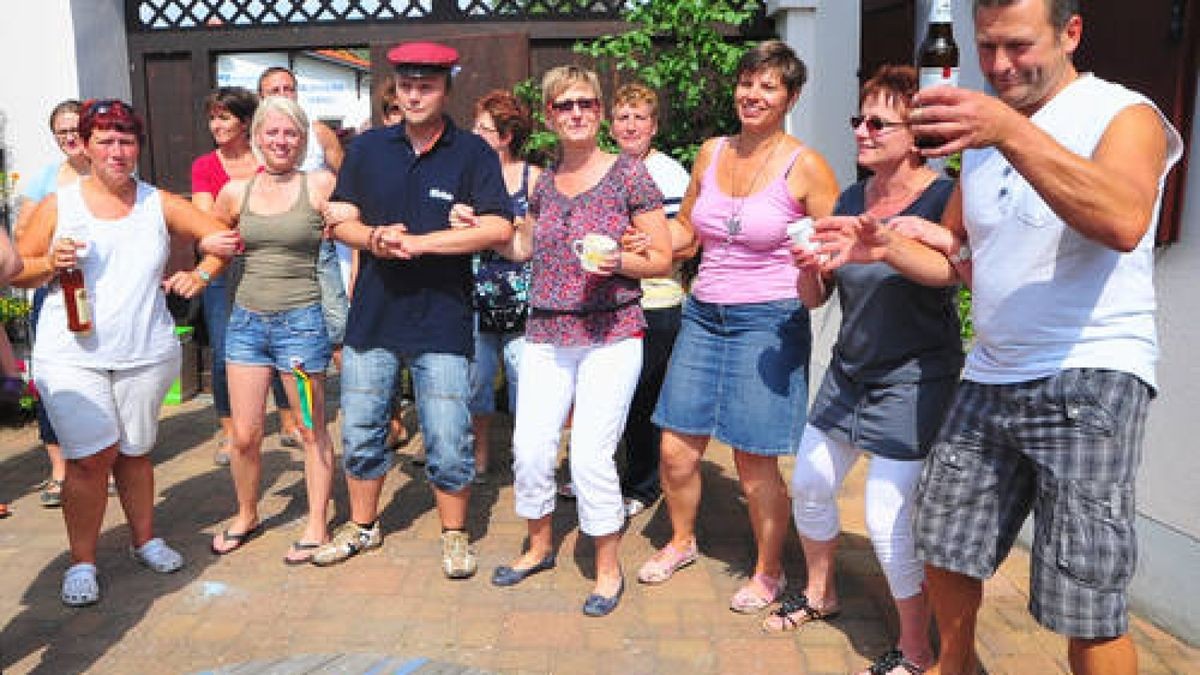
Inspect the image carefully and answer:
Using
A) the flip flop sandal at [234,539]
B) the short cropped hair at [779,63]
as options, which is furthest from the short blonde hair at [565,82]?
the flip flop sandal at [234,539]

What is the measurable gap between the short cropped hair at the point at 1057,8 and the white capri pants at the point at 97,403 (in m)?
3.13

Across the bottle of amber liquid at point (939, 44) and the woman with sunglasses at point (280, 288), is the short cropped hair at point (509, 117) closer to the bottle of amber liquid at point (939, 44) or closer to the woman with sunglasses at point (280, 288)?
the woman with sunglasses at point (280, 288)

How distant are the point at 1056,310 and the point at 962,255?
1.33ft

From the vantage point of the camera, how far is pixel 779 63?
3188 mm

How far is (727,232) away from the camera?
3.28 metres

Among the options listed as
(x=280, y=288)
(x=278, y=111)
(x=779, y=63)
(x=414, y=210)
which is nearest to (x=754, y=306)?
(x=779, y=63)

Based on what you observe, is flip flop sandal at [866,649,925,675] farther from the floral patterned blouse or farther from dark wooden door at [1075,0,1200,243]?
dark wooden door at [1075,0,1200,243]

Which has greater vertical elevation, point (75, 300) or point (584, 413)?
point (75, 300)

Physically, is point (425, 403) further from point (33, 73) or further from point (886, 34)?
point (33, 73)

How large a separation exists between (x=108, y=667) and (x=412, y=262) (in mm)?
1740

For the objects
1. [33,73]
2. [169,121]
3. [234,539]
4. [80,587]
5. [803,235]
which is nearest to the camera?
[803,235]

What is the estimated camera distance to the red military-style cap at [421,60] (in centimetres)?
339

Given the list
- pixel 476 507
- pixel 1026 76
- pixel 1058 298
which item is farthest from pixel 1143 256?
pixel 476 507

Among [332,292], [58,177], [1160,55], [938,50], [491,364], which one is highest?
[938,50]
